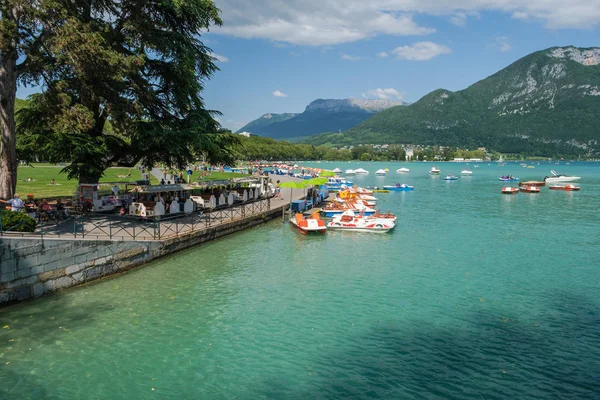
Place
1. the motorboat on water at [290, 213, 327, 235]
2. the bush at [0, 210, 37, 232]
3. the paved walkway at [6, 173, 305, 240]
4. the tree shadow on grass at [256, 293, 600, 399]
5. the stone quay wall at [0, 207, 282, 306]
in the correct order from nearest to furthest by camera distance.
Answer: the tree shadow on grass at [256, 293, 600, 399]
the stone quay wall at [0, 207, 282, 306]
the bush at [0, 210, 37, 232]
the paved walkway at [6, 173, 305, 240]
the motorboat on water at [290, 213, 327, 235]

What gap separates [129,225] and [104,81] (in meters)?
8.92

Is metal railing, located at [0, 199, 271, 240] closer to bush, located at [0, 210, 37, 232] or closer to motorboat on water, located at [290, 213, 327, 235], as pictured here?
bush, located at [0, 210, 37, 232]

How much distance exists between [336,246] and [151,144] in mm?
14444

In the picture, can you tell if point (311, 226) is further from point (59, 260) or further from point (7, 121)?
point (7, 121)

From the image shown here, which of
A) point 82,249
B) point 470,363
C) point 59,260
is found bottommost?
point 470,363

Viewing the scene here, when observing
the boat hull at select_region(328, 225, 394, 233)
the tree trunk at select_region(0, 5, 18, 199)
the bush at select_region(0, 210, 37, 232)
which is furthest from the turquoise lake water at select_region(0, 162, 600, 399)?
the tree trunk at select_region(0, 5, 18, 199)

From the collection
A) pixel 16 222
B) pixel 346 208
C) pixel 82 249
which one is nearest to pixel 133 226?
pixel 82 249

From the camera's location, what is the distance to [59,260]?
1667cm

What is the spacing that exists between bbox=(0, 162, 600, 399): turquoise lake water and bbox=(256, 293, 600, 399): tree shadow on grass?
0.05 metres

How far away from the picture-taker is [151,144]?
2817 cm

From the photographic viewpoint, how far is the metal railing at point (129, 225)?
18922 millimetres

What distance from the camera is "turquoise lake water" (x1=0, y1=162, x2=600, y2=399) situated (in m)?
10.6

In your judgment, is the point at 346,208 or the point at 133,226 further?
the point at 346,208

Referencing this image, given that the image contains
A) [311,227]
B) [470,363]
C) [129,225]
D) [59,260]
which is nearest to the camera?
[470,363]
